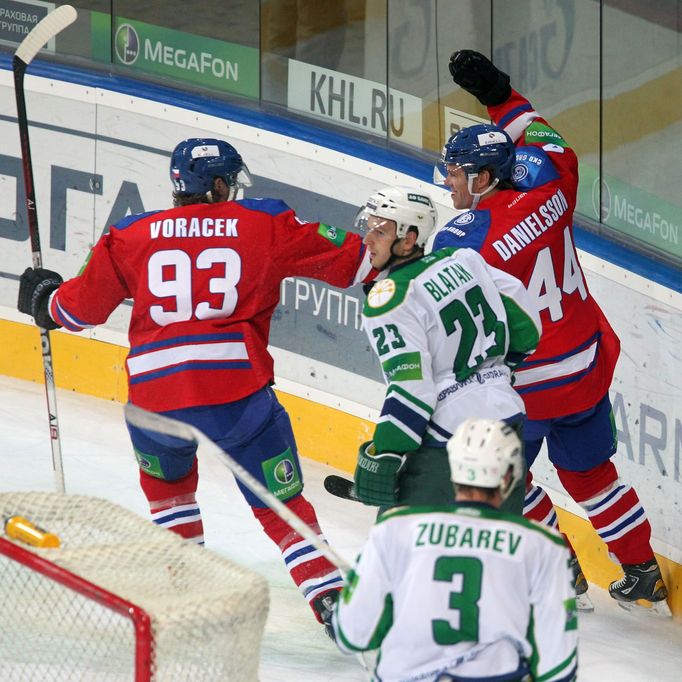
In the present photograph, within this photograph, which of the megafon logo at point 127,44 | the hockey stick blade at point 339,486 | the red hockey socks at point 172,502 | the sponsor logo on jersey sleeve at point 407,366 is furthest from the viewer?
the megafon logo at point 127,44

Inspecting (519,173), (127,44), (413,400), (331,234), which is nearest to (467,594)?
(413,400)

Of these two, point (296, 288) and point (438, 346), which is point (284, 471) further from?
point (296, 288)

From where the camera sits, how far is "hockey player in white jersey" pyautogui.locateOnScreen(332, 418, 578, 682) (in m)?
2.36

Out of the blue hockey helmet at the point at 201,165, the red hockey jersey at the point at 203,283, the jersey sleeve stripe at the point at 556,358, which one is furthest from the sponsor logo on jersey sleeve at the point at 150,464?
the jersey sleeve stripe at the point at 556,358

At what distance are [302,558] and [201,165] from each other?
1037 mm

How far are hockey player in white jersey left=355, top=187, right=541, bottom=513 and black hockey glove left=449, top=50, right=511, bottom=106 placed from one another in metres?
0.98

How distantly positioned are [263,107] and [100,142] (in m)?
0.73

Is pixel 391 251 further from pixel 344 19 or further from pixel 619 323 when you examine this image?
pixel 344 19

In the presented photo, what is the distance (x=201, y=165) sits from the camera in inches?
150

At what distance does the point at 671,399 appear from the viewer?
4266mm

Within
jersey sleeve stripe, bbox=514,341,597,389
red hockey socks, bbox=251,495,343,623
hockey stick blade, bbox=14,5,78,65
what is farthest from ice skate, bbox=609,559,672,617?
hockey stick blade, bbox=14,5,78,65

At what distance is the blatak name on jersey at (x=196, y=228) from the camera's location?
12.2 feet

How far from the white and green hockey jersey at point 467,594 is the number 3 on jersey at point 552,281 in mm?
1641

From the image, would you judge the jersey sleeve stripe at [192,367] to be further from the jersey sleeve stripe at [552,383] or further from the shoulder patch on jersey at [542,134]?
the shoulder patch on jersey at [542,134]
